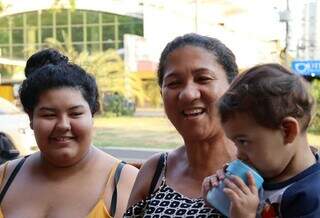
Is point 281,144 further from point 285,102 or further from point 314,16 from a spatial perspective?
point 314,16

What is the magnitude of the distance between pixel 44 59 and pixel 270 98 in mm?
1415

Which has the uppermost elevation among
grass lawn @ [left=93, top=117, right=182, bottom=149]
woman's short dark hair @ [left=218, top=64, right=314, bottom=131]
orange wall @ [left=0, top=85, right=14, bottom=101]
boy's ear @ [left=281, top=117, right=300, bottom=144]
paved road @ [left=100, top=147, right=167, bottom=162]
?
woman's short dark hair @ [left=218, top=64, right=314, bottom=131]

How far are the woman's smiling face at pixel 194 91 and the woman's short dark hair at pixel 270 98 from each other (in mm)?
327

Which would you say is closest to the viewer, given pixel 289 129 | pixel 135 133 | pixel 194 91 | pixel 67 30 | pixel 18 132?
pixel 289 129

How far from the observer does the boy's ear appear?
1.41m

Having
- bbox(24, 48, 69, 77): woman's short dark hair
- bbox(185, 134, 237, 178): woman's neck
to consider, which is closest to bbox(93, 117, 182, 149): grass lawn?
bbox(24, 48, 69, 77): woman's short dark hair

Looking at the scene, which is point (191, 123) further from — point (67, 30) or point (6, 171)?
point (67, 30)

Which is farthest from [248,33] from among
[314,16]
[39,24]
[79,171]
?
[79,171]

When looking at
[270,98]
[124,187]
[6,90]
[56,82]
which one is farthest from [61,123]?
[6,90]

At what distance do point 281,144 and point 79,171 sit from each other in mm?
1219

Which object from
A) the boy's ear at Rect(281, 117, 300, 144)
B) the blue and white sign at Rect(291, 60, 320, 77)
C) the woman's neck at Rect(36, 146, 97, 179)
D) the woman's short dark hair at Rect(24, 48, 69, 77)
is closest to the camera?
the boy's ear at Rect(281, 117, 300, 144)

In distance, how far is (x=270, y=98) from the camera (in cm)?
142

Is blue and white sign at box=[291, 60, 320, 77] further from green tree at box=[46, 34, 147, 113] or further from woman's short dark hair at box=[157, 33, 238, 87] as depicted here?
green tree at box=[46, 34, 147, 113]

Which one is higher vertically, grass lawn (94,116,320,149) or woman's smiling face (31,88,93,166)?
Answer: woman's smiling face (31,88,93,166)
